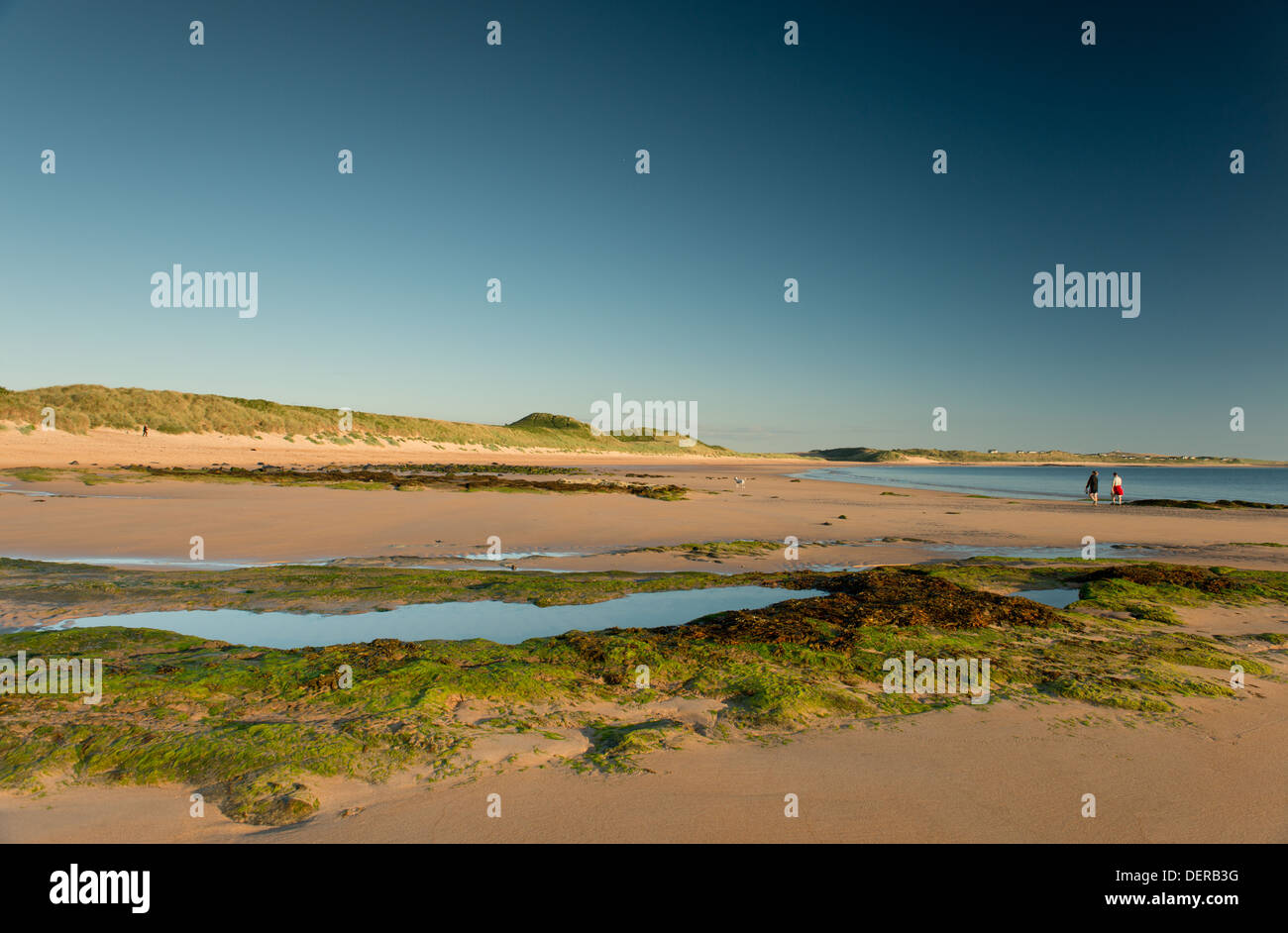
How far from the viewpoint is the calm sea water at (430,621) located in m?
7.34

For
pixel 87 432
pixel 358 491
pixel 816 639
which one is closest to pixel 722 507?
pixel 358 491

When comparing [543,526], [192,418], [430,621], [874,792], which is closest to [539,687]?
[874,792]

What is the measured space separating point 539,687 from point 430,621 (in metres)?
3.23

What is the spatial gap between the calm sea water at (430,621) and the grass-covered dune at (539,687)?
2.77 ft

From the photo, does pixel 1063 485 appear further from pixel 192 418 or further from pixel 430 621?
pixel 192 418

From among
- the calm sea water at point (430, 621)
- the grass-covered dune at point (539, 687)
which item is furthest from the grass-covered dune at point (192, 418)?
the grass-covered dune at point (539, 687)

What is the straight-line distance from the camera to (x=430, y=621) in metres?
8.04

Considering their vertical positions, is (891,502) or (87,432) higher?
(87,432)

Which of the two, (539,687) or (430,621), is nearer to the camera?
(539,687)

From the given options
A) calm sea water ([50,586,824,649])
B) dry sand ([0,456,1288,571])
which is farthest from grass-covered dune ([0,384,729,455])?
calm sea water ([50,586,824,649])

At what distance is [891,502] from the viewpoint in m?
28.5

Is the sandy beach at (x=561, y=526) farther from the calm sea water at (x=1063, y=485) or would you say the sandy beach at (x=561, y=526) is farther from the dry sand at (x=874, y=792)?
the calm sea water at (x=1063, y=485)
